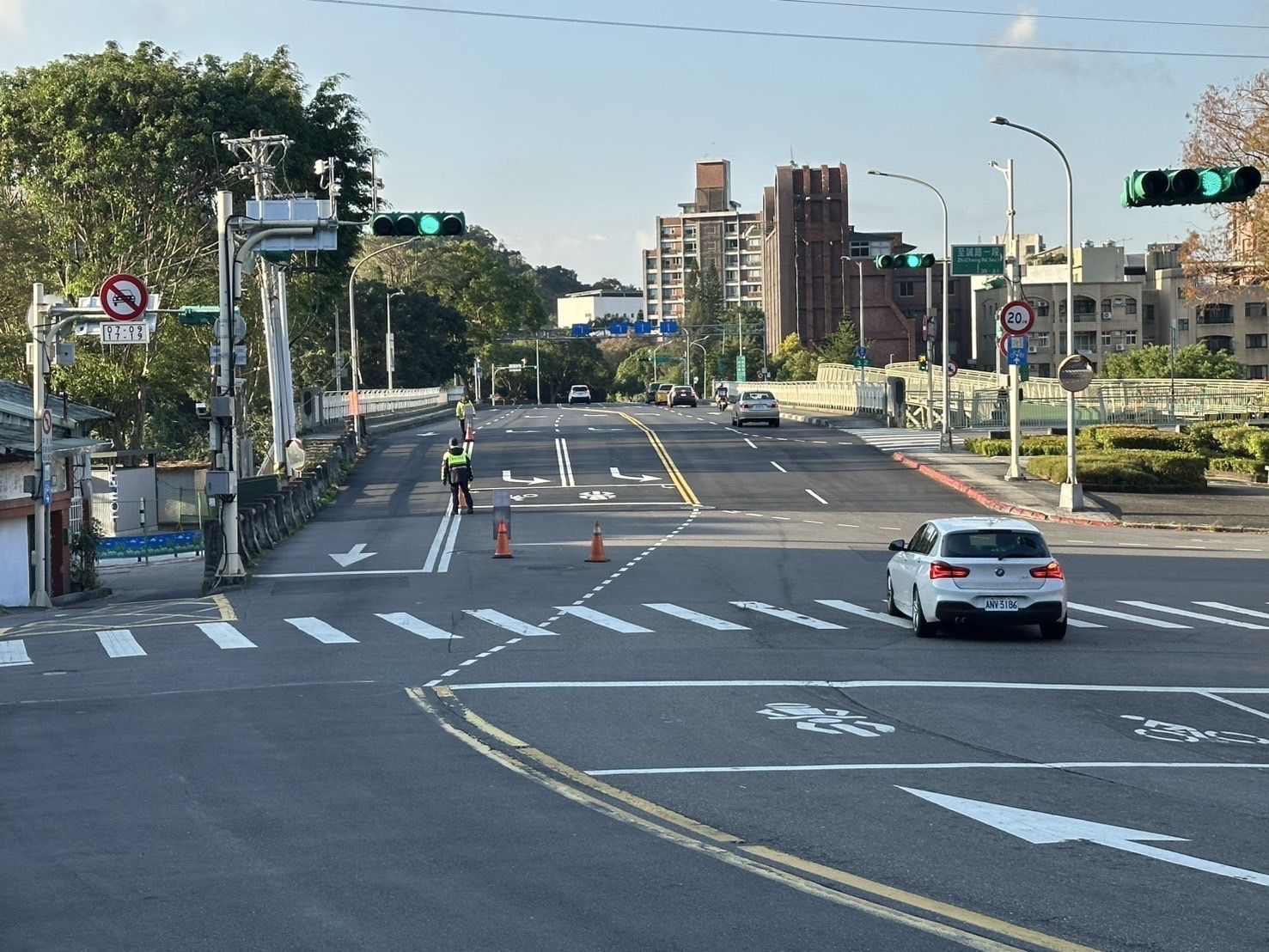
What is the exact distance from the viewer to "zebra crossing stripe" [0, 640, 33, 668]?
20703 millimetres

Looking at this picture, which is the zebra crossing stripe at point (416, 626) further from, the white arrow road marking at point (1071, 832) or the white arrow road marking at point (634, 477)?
the white arrow road marking at point (634, 477)

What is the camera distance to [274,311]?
49531 mm

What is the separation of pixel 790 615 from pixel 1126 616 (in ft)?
16.2

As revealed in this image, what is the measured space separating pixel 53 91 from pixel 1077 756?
4833 cm

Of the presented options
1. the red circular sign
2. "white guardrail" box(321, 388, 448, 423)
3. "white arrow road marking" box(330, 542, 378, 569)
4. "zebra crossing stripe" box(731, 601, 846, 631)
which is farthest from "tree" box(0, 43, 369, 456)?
"zebra crossing stripe" box(731, 601, 846, 631)

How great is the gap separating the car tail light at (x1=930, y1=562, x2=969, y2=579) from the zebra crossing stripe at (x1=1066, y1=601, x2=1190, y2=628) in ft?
12.1

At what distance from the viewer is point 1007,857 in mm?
9422

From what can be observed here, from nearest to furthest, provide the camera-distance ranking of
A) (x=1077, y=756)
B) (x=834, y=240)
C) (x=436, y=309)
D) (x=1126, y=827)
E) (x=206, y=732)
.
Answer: (x=1126, y=827) → (x=1077, y=756) → (x=206, y=732) → (x=436, y=309) → (x=834, y=240)

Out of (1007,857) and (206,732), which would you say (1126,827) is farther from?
(206,732)

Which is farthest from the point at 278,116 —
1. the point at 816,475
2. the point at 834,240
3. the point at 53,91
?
the point at 834,240

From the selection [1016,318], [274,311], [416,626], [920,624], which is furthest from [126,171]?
[920,624]

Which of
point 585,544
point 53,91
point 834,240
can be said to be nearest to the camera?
point 585,544

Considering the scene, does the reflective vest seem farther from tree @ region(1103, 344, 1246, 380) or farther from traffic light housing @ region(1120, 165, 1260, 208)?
tree @ region(1103, 344, 1246, 380)

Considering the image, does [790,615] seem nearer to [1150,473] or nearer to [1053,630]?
[1053,630]
